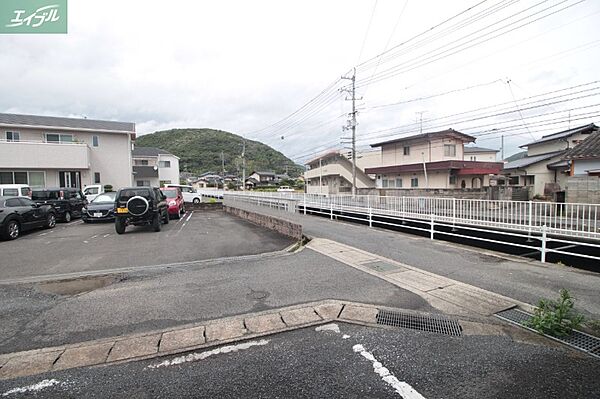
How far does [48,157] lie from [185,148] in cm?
5986

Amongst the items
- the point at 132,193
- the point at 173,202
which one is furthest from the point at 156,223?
the point at 173,202

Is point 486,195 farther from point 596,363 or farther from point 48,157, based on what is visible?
point 48,157

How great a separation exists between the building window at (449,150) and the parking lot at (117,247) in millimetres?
23163

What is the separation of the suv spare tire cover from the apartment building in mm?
15388

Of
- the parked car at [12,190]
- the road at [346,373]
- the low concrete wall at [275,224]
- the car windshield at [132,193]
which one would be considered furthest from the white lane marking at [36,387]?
the parked car at [12,190]

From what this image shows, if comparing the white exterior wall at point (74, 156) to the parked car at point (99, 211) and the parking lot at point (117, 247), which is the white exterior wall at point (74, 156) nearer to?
the parked car at point (99, 211)

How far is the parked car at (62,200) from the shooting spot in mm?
14273

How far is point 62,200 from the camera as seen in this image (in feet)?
48.0

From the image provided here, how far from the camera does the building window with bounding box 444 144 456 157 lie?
94.8 feet

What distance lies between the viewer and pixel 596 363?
2.92m

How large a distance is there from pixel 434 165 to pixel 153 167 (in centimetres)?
2995

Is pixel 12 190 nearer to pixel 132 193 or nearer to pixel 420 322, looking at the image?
pixel 132 193

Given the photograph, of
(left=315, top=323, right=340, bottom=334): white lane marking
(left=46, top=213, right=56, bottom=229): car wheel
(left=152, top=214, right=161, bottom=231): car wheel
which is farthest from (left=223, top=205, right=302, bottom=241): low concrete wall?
(left=46, top=213, right=56, bottom=229): car wheel

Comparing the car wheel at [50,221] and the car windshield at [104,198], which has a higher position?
the car windshield at [104,198]
